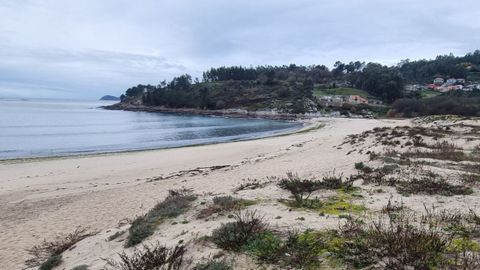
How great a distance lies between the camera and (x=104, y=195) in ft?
47.3

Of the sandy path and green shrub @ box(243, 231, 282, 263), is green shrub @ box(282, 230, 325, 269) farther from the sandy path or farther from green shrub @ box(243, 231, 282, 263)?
the sandy path

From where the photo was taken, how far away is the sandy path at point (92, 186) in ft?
35.6

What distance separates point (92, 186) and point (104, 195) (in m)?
3.06

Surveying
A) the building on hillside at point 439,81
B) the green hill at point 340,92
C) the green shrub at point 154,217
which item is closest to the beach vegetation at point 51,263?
the green shrub at point 154,217

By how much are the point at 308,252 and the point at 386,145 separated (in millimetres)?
15980

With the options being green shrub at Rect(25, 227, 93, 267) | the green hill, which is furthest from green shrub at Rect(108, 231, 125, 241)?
the green hill

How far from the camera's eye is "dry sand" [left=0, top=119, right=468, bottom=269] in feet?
24.3

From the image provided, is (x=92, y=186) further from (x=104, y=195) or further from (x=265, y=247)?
(x=265, y=247)

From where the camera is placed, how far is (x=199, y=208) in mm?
8625

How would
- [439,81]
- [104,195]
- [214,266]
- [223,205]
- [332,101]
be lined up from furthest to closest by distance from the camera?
[439,81]
[332,101]
[104,195]
[223,205]
[214,266]

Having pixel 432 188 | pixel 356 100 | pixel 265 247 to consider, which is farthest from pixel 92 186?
pixel 356 100

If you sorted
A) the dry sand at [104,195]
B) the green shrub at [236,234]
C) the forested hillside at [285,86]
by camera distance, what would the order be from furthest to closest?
the forested hillside at [285,86] < the dry sand at [104,195] < the green shrub at [236,234]

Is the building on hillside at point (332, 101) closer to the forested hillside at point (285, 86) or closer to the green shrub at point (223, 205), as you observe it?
the forested hillside at point (285, 86)

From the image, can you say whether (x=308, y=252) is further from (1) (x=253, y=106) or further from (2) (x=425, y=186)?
(1) (x=253, y=106)
